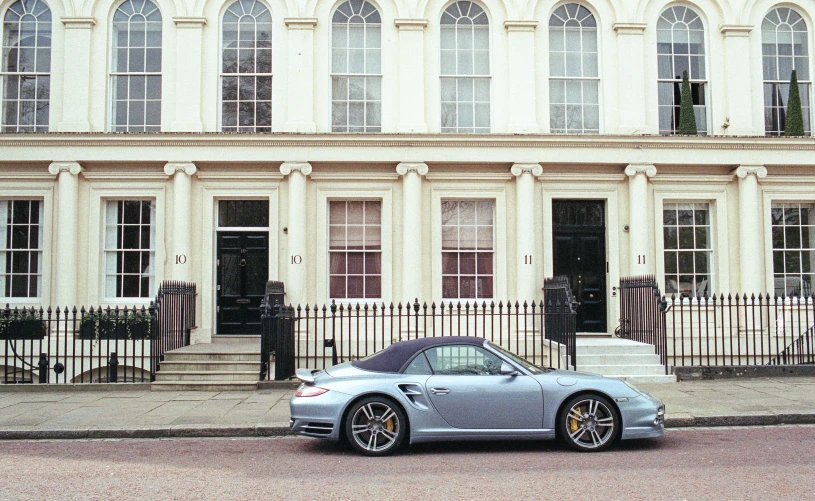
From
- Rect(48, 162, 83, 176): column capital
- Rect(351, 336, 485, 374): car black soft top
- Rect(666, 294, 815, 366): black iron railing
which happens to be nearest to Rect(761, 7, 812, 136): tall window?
Rect(666, 294, 815, 366): black iron railing

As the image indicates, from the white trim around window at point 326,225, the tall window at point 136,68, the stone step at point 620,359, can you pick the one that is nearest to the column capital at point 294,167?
the white trim around window at point 326,225

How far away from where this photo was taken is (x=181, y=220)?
1653cm

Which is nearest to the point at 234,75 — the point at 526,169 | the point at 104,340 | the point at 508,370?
the point at 104,340

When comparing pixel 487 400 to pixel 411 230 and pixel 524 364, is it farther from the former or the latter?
pixel 411 230

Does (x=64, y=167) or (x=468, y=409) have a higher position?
(x=64, y=167)

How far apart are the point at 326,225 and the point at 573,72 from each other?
257 inches

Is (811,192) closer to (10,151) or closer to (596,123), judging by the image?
(596,123)

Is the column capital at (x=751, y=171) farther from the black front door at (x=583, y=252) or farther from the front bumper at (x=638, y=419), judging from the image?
the front bumper at (x=638, y=419)

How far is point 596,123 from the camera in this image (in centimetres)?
1739

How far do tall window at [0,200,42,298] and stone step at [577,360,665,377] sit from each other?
38.6ft

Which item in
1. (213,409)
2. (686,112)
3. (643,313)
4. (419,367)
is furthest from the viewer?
(686,112)

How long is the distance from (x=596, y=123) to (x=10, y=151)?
12.8 meters

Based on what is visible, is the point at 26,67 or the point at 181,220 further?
the point at 26,67

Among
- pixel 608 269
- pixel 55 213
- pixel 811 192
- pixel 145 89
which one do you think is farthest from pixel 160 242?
pixel 811 192
